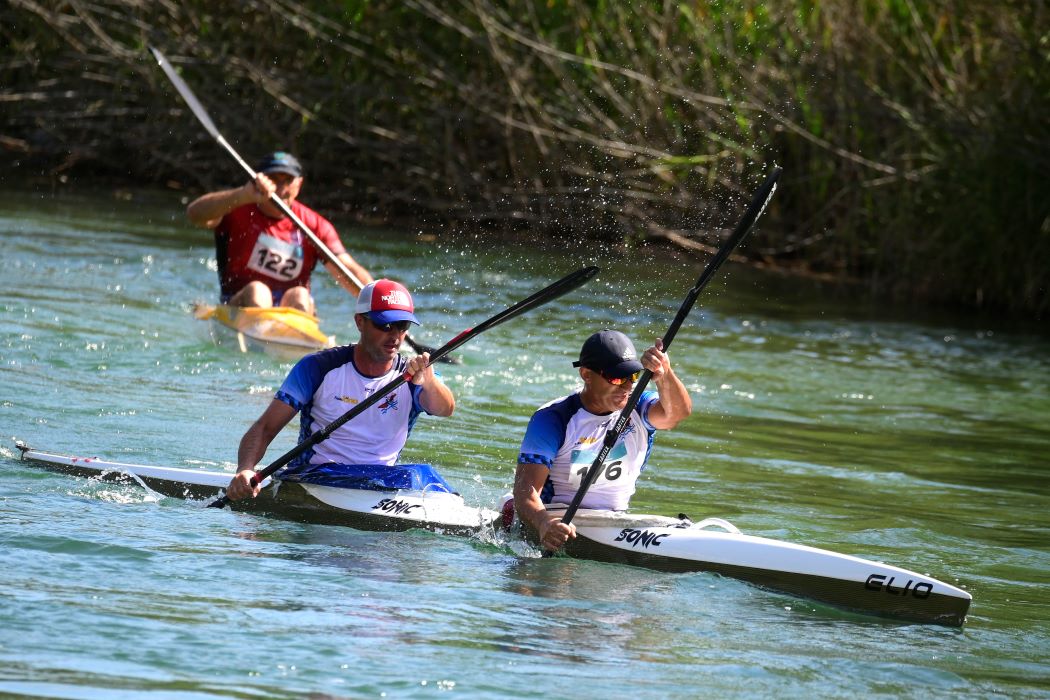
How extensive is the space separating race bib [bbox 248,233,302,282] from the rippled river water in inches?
27.3

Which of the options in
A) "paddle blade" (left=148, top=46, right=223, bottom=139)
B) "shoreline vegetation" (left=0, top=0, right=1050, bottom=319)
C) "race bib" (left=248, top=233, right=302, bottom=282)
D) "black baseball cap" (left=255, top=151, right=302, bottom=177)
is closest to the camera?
"black baseball cap" (left=255, top=151, right=302, bottom=177)

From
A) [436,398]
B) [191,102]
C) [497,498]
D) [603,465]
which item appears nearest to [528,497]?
[603,465]

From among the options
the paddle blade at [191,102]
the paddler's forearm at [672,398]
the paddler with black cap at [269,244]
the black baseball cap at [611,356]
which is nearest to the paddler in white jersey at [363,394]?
the black baseball cap at [611,356]

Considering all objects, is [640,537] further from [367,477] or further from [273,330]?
[273,330]

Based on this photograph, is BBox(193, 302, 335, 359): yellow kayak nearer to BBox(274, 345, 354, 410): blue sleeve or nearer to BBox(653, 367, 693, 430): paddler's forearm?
BBox(274, 345, 354, 410): blue sleeve

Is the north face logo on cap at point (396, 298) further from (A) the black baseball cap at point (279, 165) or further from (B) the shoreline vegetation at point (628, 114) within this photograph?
(B) the shoreline vegetation at point (628, 114)

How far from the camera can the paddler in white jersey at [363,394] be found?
272 inches

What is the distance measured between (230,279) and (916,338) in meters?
7.45

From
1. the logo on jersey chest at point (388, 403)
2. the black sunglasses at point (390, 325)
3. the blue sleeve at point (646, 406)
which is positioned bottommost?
the logo on jersey chest at point (388, 403)

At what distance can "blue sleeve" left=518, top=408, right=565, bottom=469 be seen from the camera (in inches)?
256

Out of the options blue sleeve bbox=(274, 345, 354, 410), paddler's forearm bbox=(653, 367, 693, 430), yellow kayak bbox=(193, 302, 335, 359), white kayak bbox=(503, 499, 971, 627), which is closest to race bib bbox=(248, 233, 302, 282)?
yellow kayak bbox=(193, 302, 335, 359)

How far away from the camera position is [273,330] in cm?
1130

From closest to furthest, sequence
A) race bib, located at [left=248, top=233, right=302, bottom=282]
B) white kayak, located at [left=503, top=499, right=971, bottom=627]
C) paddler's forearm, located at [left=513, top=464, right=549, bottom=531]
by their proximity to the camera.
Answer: white kayak, located at [left=503, top=499, right=971, bottom=627]
paddler's forearm, located at [left=513, top=464, right=549, bottom=531]
race bib, located at [left=248, top=233, right=302, bottom=282]

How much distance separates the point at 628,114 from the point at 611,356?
39.1 feet
